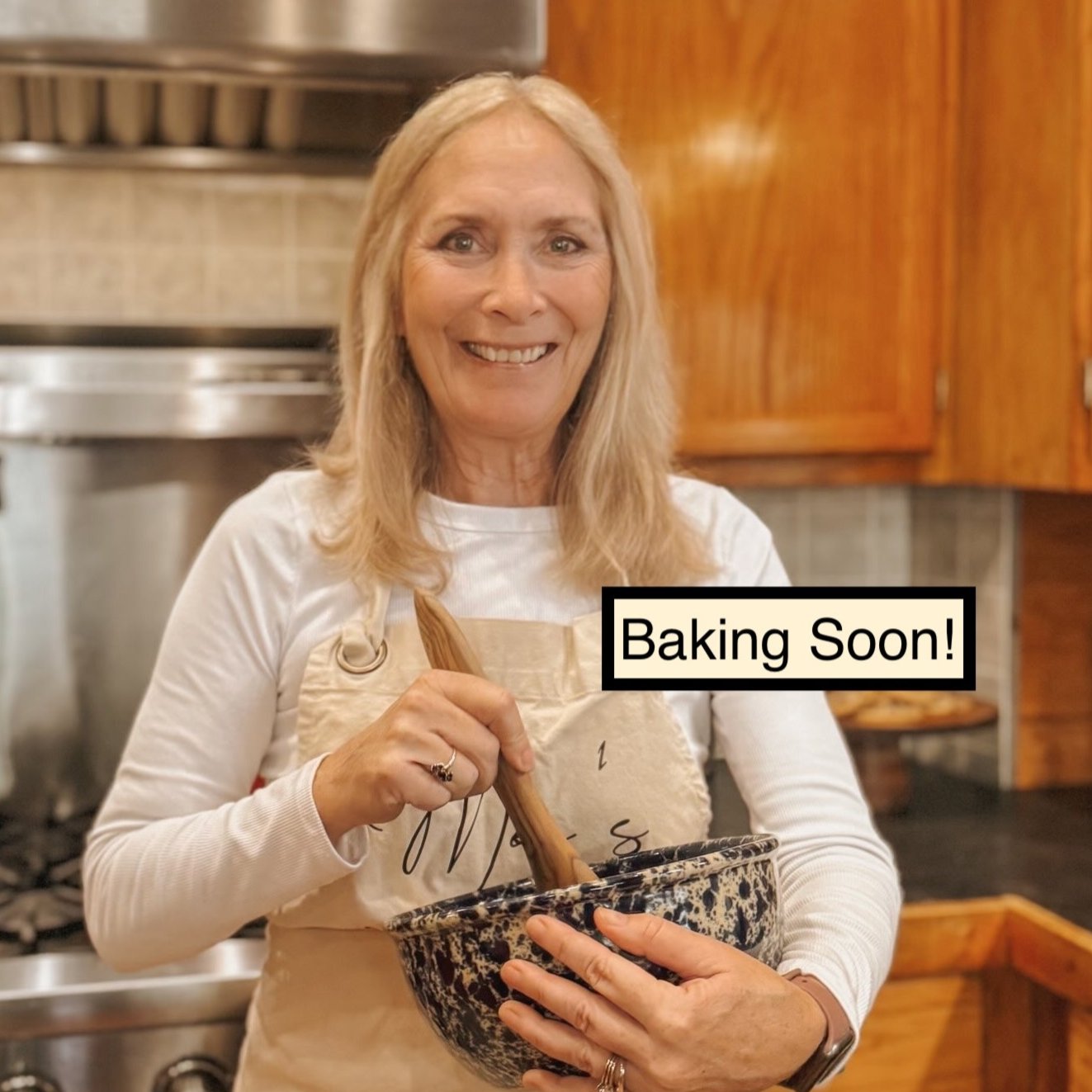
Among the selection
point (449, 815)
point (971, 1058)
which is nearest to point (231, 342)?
point (449, 815)

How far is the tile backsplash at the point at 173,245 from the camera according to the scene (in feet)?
5.01

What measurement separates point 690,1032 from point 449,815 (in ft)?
0.70

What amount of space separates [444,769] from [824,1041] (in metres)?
0.24

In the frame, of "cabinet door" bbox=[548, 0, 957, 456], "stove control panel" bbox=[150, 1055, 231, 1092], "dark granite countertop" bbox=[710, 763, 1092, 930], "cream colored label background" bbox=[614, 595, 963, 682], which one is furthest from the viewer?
"cabinet door" bbox=[548, 0, 957, 456]

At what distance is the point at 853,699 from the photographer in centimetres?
153

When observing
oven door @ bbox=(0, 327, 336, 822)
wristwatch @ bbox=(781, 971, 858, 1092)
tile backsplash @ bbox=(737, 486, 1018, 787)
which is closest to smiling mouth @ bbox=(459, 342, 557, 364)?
wristwatch @ bbox=(781, 971, 858, 1092)

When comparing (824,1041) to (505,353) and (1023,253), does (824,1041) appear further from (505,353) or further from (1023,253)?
(1023,253)

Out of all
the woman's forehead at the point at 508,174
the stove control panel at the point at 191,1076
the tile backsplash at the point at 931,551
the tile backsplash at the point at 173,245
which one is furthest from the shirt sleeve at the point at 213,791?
the tile backsplash at the point at 931,551

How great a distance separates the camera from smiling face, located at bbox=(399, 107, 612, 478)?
0.73 metres

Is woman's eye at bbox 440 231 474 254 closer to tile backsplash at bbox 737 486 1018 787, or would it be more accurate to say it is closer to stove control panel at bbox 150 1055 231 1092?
stove control panel at bbox 150 1055 231 1092

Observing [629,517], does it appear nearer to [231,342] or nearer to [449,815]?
[449,815]

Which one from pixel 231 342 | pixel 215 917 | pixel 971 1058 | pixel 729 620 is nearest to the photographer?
pixel 729 620

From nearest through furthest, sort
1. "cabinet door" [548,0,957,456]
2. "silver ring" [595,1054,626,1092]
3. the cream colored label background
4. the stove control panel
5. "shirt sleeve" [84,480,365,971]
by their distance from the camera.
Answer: the cream colored label background < "silver ring" [595,1054,626,1092] < "shirt sleeve" [84,480,365,971] < the stove control panel < "cabinet door" [548,0,957,456]

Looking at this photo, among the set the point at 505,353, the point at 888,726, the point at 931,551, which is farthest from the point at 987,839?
the point at 505,353
